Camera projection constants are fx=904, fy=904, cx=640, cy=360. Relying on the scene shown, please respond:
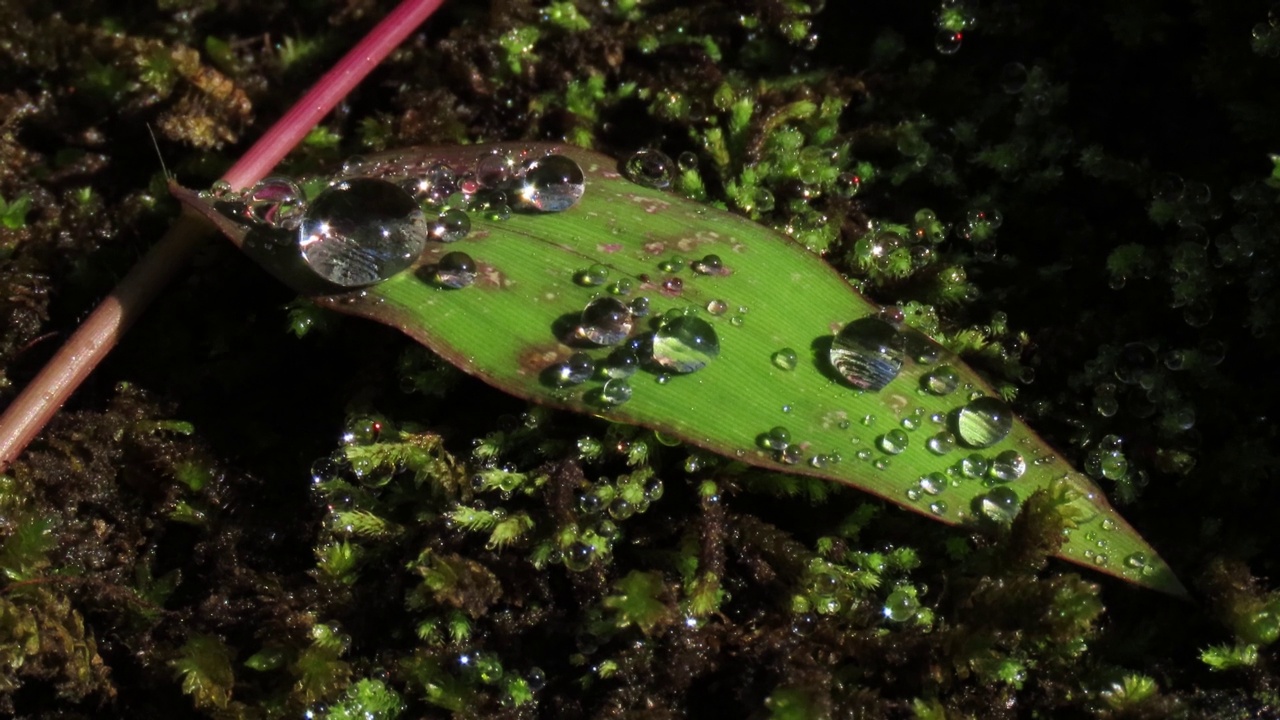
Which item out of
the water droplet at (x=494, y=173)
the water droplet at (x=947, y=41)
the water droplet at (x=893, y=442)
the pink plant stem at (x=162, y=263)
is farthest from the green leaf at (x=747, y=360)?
the water droplet at (x=947, y=41)

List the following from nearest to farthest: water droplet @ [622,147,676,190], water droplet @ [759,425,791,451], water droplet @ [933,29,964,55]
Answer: water droplet @ [759,425,791,451]
water droplet @ [622,147,676,190]
water droplet @ [933,29,964,55]

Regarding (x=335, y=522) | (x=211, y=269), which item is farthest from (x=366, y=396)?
(x=211, y=269)

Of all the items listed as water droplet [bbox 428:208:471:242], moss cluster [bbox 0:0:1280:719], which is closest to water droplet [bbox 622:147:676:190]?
moss cluster [bbox 0:0:1280:719]

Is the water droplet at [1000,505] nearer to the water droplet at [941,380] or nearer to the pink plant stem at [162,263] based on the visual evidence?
the water droplet at [941,380]

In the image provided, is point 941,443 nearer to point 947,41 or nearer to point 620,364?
point 620,364

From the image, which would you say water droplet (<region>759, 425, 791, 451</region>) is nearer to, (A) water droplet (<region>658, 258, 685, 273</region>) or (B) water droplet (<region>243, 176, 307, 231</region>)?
(A) water droplet (<region>658, 258, 685, 273</region>)

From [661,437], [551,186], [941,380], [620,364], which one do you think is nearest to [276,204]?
[551,186]
